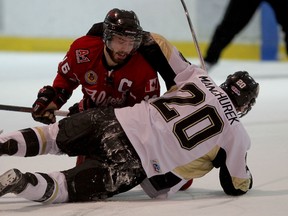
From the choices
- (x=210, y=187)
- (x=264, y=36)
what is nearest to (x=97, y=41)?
(x=210, y=187)

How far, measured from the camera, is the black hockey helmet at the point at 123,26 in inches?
104

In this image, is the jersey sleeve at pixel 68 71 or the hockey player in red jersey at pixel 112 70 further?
the jersey sleeve at pixel 68 71

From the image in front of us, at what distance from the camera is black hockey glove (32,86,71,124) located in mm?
2953

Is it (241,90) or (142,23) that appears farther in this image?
(142,23)

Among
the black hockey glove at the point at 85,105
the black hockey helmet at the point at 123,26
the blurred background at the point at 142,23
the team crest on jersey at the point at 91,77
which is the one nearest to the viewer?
the black hockey helmet at the point at 123,26

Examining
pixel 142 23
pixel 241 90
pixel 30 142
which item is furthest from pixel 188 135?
pixel 142 23

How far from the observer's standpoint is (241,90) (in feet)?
8.80

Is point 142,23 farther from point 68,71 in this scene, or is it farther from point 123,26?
point 123,26

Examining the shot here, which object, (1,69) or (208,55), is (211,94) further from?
(1,69)

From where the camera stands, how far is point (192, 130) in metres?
2.54

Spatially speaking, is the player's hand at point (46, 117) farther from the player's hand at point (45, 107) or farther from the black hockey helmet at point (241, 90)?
the black hockey helmet at point (241, 90)

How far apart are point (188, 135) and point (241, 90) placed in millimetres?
277

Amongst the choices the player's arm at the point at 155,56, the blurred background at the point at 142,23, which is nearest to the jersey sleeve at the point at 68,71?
the player's arm at the point at 155,56

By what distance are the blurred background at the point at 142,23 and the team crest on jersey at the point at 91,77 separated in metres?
5.61
